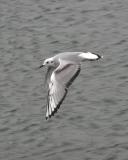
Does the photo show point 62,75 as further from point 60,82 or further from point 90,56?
point 90,56

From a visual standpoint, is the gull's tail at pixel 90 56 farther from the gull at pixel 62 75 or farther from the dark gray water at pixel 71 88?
the dark gray water at pixel 71 88

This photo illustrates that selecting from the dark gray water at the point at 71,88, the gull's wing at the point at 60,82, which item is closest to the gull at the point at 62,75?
the gull's wing at the point at 60,82

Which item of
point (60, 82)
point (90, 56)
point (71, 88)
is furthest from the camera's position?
point (71, 88)

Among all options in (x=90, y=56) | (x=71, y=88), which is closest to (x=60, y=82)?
(x=90, y=56)

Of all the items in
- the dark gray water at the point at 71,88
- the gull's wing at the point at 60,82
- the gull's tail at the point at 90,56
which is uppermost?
the gull's tail at the point at 90,56

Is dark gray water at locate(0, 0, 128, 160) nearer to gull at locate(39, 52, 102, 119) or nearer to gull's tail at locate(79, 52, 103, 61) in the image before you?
gull at locate(39, 52, 102, 119)

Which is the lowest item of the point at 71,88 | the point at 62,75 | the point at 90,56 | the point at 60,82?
the point at 71,88

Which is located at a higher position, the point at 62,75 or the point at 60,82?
the point at 62,75

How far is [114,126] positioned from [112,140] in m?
0.66

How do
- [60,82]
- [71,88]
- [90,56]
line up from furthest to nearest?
[71,88]
[60,82]
[90,56]

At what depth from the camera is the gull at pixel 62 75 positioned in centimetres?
1367

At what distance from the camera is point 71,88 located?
59.5 feet

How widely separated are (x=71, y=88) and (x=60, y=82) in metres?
4.20

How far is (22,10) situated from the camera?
24047 mm
